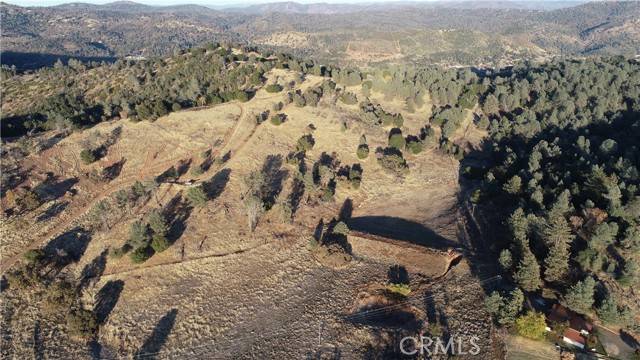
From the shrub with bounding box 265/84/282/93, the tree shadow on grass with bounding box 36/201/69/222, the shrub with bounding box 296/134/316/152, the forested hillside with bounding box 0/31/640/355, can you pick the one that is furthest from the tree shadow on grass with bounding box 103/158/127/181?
the shrub with bounding box 265/84/282/93

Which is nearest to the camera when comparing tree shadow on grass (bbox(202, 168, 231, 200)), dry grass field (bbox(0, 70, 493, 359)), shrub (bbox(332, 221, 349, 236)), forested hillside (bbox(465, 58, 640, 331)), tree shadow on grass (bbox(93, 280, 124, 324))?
dry grass field (bbox(0, 70, 493, 359))

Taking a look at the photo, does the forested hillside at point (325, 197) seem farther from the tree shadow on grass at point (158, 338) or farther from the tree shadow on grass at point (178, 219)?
the tree shadow on grass at point (158, 338)

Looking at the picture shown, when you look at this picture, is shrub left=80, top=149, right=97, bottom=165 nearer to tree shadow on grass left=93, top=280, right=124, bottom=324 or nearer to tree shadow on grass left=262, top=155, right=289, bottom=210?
tree shadow on grass left=93, top=280, right=124, bottom=324

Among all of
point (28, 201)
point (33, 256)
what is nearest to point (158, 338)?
point (33, 256)

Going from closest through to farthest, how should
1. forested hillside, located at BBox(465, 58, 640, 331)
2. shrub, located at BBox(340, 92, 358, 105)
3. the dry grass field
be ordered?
1. the dry grass field
2. forested hillside, located at BBox(465, 58, 640, 331)
3. shrub, located at BBox(340, 92, 358, 105)

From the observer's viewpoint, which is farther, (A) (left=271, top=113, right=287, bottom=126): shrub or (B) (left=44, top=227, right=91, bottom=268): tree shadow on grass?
(A) (left=271, top=113, right=287, bottom=126): shrub

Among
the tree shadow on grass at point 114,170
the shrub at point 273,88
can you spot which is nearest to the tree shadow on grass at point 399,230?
the tree shadow on grass at point 114,170

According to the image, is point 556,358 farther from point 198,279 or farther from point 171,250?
point 171,250
